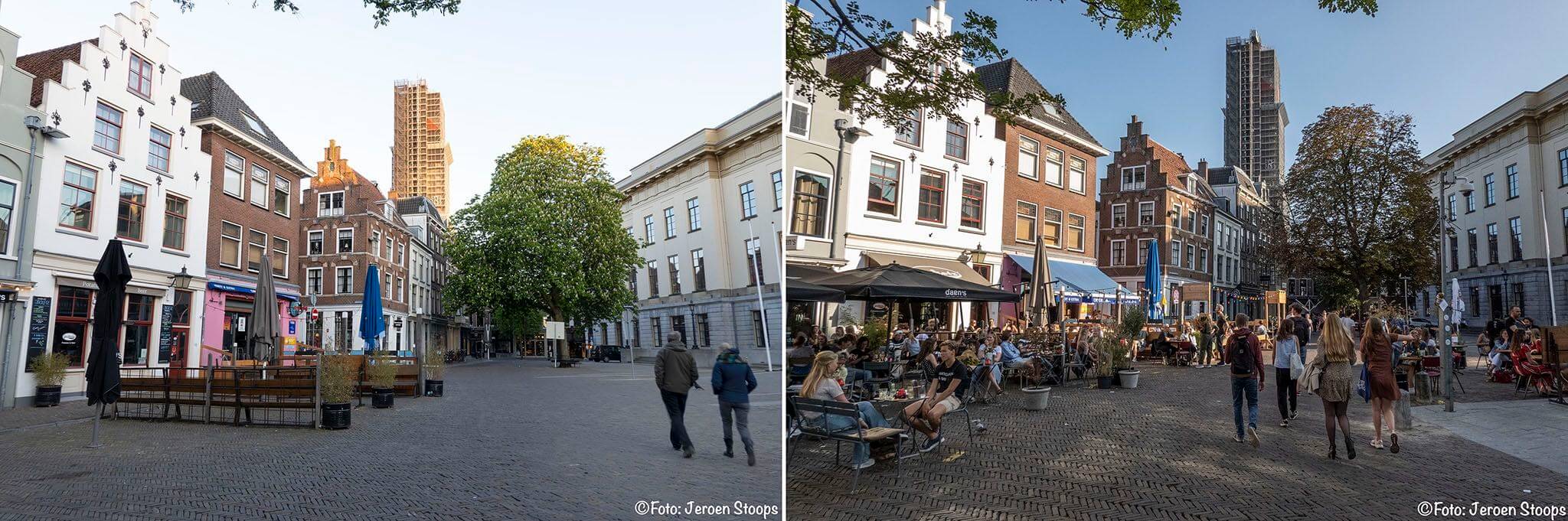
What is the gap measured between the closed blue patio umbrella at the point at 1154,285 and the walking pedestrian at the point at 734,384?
41.4ft

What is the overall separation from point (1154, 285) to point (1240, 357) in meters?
10.3

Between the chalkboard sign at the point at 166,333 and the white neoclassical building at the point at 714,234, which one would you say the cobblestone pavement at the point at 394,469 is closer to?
the white neoclassical building at the point at 714,234

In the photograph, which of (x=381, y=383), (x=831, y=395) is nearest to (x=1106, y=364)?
(x=831, y=395)

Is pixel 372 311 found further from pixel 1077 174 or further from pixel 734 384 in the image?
pixel 1077 174

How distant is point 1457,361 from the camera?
11227 millimetres

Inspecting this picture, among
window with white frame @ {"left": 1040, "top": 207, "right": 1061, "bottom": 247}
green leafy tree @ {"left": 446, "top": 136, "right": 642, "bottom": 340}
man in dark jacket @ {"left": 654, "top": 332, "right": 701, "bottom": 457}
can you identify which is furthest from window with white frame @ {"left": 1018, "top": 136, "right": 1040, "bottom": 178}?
→ green leafy tree @ {"left": 446, "top": 136, "right": 642, "bottom": 340}

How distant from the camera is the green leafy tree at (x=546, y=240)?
13.6 meters

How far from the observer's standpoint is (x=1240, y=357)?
7.27m

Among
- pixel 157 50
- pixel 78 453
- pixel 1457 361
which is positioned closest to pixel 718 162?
pixel 78 453

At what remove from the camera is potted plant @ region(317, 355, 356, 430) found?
10.5 metres

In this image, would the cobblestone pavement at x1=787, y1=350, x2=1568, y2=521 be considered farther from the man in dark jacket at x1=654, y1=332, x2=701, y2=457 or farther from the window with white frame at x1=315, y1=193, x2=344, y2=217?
the window with white frame at x1=315, y1=193, x2=344, y2=217

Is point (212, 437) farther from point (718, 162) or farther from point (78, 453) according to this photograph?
point (718, 162)

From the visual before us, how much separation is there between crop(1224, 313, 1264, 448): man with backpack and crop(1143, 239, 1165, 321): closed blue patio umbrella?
29.7 ft

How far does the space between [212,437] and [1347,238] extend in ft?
39.7
